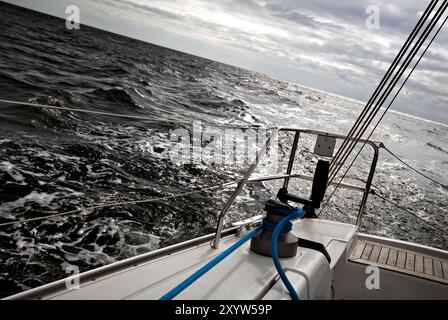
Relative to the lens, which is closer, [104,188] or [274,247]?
[274,247]

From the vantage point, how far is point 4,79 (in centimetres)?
1098

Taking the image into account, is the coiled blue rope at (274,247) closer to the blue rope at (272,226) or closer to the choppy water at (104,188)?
the blue rope at (272,226)

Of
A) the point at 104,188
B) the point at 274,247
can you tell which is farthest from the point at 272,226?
the point at 104,188

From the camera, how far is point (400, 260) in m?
2.75

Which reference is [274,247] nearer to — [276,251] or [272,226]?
[276,251]

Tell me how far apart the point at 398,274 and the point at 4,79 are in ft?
38.9

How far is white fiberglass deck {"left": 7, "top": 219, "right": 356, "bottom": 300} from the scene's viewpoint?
49.8 inches

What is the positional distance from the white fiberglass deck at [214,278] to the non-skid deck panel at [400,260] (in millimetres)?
1040

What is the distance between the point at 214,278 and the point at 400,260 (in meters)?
1.92

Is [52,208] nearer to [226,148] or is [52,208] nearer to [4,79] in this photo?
[226,148]

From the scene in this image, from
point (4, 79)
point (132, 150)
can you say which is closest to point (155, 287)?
point (132, 150)

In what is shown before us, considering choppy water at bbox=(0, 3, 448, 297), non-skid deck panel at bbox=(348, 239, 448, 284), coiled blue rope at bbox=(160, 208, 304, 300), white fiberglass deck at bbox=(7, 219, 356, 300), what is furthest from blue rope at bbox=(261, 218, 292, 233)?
choppy water at bbox=(0, 3, 448, 297)

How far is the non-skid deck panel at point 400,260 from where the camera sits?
100 inches

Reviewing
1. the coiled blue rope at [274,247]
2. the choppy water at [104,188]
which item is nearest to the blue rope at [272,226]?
the coiled blue rope at [274,247]
